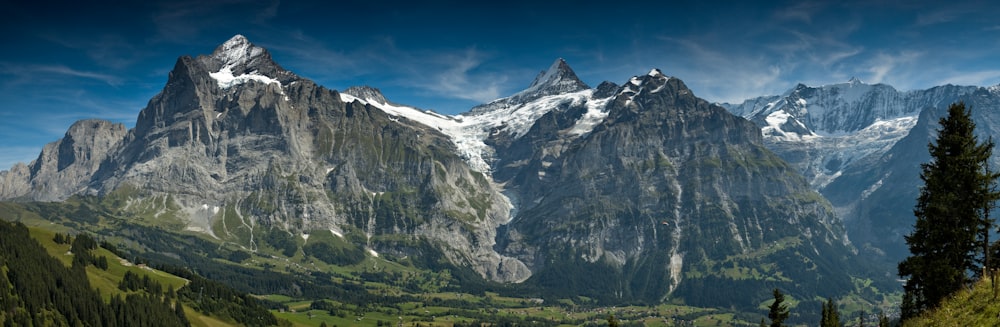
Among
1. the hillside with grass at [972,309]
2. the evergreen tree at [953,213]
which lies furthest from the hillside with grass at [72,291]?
the hillside with grass at [972,309]

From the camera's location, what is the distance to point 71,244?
651ft

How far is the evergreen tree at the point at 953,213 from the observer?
46812 millimetres

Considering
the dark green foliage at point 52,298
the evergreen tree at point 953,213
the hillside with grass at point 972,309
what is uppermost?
the evergreen tree at point 953,213

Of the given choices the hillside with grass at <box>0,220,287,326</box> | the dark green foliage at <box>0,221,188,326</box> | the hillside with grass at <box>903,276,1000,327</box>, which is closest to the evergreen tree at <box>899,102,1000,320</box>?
the hillside with grass at <box>903,276,1000,327</box>


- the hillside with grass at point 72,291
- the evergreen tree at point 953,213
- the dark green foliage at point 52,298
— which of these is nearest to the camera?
the evergreen tree at point 953,213

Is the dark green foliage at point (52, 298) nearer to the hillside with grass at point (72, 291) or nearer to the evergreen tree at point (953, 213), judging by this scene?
the hillside with grass at point (72, 291)

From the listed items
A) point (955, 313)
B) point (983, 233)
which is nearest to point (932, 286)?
point (983, 233)

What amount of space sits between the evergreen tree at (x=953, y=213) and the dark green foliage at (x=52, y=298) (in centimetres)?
15497

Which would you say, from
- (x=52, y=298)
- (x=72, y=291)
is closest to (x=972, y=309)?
(x=52, y=298)

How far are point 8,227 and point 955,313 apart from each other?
206 meters

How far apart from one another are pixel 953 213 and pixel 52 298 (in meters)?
168

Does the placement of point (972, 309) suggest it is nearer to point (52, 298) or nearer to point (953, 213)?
point (953, 213)

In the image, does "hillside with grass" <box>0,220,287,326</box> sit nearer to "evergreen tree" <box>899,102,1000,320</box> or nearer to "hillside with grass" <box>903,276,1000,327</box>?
"evergreen tree" <box>899,102,1000,320</box>

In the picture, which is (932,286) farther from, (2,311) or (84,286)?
(84,286)
